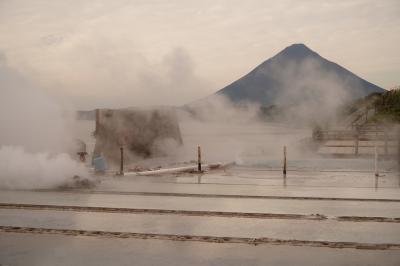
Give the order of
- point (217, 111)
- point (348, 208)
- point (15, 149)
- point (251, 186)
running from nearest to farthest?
point (348, 208) → point (251, 186) → point (15, 149) → point (217, 111)

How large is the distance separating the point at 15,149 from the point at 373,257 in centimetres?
1162

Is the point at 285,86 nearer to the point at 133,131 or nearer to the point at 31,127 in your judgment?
the point at 133,131

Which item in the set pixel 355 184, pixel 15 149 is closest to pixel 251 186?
pixel 355 184

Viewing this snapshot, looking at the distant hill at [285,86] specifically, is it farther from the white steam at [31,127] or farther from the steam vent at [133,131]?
the white steam at [31,127]

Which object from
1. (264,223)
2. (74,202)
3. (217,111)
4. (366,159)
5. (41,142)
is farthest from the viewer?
(217,111)

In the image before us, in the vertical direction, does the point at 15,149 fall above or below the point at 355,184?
above

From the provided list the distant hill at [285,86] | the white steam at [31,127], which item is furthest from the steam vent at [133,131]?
the distant hill at [285,86]

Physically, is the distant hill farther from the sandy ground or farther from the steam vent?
the sandy ground

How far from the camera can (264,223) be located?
910 centimetres

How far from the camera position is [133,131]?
81.9ft

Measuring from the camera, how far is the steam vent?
74.3 ft

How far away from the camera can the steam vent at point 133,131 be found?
22641mm

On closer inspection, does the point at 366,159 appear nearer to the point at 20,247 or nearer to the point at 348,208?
the point at 348,208

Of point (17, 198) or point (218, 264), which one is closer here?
point (218, 264)
